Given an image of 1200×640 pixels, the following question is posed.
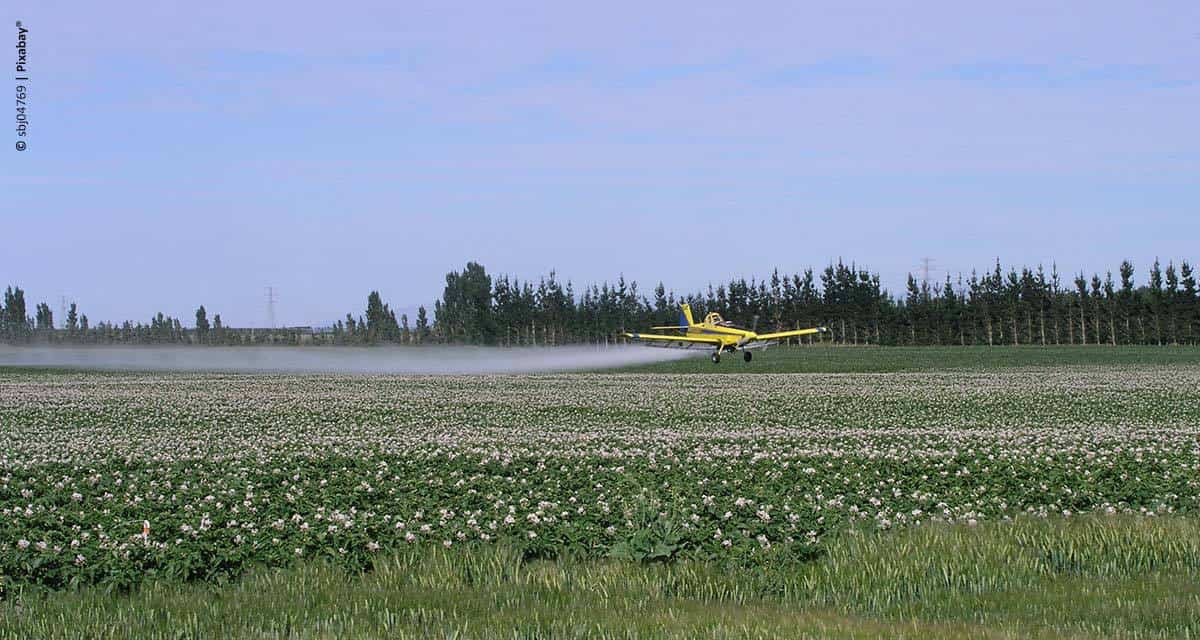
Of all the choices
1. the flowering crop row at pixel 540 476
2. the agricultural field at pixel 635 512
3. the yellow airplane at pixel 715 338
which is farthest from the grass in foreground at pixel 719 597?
the yellow airplane at pixel 715 338

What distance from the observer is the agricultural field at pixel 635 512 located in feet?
33.6

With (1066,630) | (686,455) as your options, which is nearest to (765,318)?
(686,455)

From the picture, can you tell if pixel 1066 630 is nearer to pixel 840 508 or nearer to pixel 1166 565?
pixel 1166 565

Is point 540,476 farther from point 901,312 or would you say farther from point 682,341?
point 901,312

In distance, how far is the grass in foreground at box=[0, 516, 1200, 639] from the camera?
8625mm

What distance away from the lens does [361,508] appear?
1420 cm

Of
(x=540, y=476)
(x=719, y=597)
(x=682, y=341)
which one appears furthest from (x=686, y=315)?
(x=719, y=597)

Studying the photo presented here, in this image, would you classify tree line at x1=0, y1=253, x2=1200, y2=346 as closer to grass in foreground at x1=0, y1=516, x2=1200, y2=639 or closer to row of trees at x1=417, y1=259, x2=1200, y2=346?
row of trees at x1=417, y1=259, x2=1200, y2=346

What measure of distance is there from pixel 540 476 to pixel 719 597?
708cm

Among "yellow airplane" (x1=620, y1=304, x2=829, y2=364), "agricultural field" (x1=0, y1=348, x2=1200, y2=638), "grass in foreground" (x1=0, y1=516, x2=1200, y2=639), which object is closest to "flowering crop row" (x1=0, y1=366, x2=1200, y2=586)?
"agricultural field" (x1=0, y1=348, x2=1200, y2=638)

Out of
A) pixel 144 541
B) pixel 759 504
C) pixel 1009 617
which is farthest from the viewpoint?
pixel 759 504

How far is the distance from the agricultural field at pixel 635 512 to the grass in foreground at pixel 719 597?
4 centimetres

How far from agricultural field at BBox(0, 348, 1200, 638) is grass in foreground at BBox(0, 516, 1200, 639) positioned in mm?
43

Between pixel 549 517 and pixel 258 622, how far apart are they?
468 centimetres
